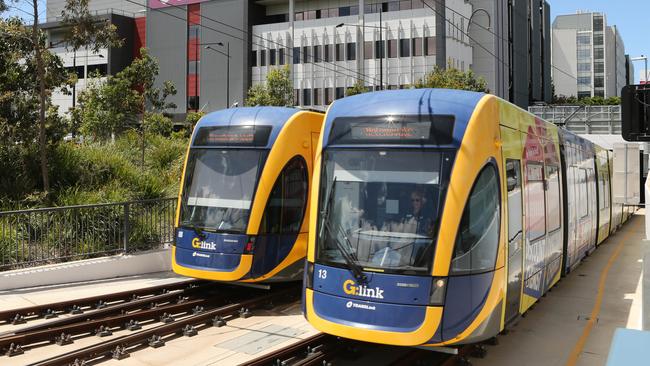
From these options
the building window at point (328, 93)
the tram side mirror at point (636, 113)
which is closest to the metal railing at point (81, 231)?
the tram side mirror at point (636, 113)

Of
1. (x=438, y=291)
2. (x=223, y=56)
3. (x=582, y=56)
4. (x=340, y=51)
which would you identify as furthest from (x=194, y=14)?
(x=582, y=56)

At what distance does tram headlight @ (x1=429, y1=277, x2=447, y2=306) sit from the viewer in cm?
605

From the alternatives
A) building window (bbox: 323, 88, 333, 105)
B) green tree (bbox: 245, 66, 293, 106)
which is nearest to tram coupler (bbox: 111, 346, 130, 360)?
green tree (bbox: 245, 66, 293, 106)

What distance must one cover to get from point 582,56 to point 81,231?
133293 millimetres

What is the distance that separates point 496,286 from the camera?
6488 millimetres

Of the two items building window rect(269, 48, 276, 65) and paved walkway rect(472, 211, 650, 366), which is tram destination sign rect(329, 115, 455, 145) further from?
building window rect(269, 48, 276, 65)

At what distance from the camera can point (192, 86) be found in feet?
212

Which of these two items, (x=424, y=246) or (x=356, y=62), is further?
(x=356, y=62)

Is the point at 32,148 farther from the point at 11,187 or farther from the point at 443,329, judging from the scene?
the point at 443,329

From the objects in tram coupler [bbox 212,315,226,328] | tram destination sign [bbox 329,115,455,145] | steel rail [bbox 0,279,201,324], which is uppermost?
tram destination sign [bbox 329,115,455,145]

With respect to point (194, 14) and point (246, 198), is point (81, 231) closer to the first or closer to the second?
point (246, 198)

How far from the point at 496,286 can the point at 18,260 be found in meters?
9.33

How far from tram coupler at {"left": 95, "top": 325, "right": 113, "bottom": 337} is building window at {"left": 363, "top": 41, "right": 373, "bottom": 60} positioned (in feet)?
160

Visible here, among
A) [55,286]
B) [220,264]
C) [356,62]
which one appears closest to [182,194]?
[220,264]
